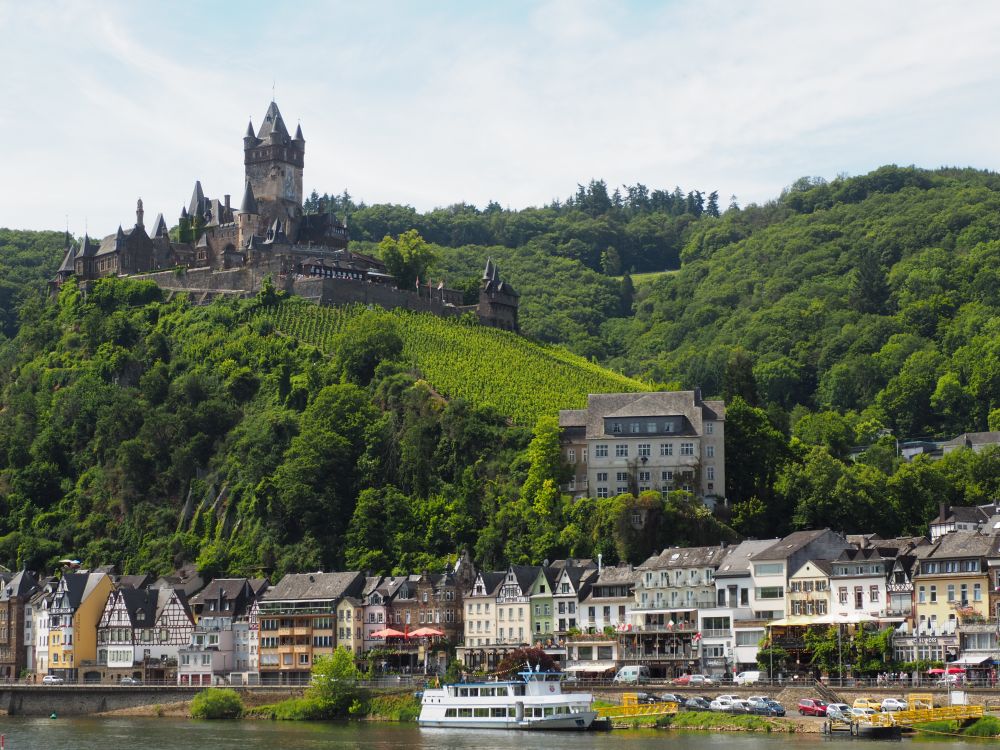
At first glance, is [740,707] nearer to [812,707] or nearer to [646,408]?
[812,707]

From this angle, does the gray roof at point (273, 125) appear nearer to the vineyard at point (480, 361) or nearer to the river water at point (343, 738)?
the vineyard at point (480, 361)

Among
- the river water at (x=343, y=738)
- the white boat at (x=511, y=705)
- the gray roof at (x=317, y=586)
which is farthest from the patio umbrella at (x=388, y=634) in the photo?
the white boat at (x=511, y=705)

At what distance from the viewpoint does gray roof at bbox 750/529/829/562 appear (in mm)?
102019

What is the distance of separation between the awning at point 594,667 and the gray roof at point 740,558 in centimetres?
855

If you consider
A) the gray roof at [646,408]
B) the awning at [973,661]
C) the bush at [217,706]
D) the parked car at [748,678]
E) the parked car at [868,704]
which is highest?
the gray roof at [646,408]

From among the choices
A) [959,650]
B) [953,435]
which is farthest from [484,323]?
[959,650]

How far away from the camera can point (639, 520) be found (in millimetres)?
114688

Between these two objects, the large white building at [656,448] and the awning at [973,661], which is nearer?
the awning at [973,661]

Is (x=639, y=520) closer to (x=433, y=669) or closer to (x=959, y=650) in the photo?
(x=433, y=669)

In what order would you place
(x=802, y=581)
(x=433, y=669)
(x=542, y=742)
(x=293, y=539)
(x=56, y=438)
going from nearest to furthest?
1. (x=542, y=742)
2. (x=802, y=581)
3. (x=433, y=669)
4. (x=293, y=539)
5. (x=56, y=438)

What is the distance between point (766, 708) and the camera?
8738 cm

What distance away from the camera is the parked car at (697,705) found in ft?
294

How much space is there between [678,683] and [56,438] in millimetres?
78006

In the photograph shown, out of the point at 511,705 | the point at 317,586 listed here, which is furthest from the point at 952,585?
the point at 317,586
